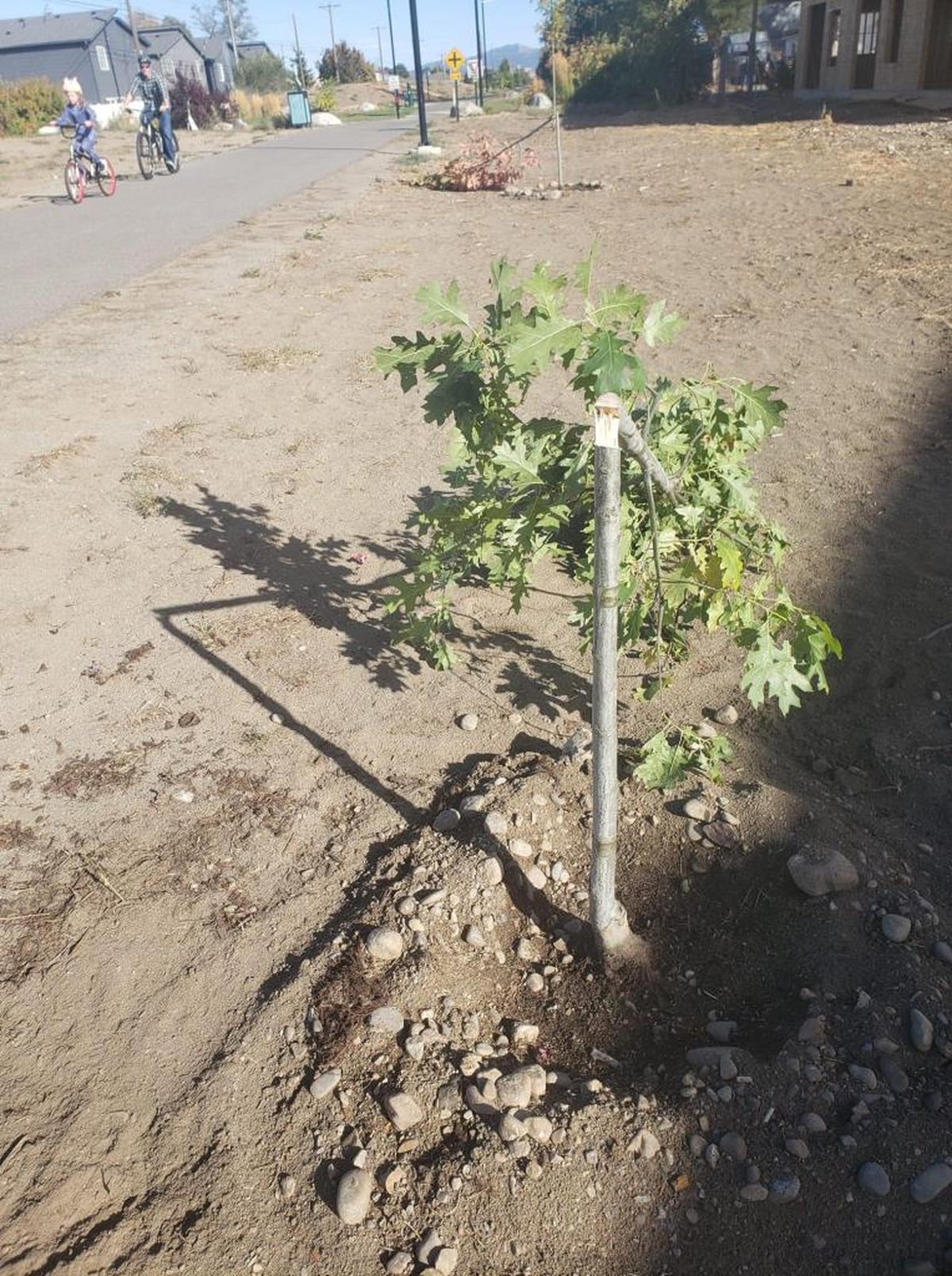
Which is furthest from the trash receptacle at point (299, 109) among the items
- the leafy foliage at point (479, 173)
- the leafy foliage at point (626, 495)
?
the leafy foliage at point (626, 495)

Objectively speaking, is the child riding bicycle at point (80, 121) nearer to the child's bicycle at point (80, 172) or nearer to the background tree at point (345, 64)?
the child's bicycle at point (80, 172)

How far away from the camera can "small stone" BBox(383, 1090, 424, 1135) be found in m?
1.98

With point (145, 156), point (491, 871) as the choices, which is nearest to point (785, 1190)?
point (491, 871)

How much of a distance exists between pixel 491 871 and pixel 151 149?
21.3 m

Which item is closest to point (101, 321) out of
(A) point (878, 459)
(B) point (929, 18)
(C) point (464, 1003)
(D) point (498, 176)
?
(A) point (878, 459)

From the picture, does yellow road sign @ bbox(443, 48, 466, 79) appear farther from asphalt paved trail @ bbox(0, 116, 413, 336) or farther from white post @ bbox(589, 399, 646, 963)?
white post @ bbox(589, 399, 646, 963)

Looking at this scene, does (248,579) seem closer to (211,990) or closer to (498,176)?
(211,990)

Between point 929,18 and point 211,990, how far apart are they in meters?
26.9

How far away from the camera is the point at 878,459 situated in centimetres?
513

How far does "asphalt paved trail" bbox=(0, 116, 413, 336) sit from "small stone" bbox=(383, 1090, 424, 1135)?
26.9 feet

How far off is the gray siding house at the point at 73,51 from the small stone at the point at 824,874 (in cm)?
6088

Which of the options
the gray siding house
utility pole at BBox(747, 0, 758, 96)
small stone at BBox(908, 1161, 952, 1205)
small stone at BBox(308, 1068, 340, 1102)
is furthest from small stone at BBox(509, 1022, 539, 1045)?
the gray siding house

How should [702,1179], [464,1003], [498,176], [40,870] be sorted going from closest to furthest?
[702,1179], [464,1003], [40,870], [498,176]

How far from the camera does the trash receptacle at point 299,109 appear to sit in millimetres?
39062
